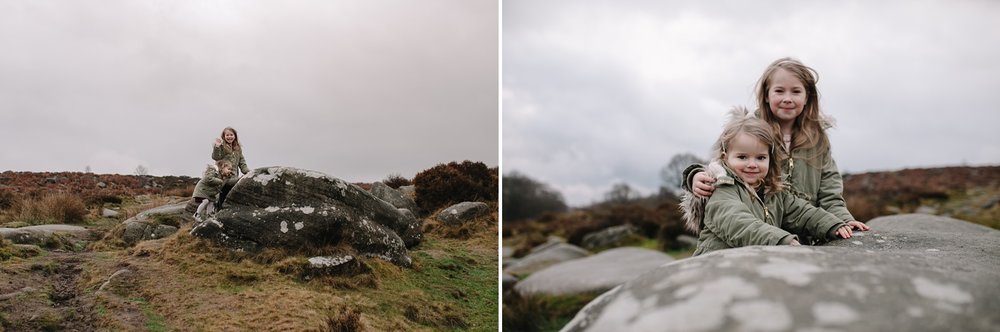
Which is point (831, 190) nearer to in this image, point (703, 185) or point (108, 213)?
point (703, 185)

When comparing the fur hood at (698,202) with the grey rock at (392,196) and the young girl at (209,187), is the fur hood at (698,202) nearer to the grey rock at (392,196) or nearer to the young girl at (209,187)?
the young girl at (209,187)

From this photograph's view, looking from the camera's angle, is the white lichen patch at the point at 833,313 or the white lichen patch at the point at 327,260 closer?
the white lichen patch at the point at 833,313

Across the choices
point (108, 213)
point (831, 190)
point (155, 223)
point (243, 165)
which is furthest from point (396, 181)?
point (831, 190)

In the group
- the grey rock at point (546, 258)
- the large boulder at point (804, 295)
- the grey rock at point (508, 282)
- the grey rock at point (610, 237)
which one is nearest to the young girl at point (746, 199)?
the large boulder at point (804, 295)

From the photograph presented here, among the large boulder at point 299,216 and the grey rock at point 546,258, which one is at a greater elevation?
the large boulder at point 299,216

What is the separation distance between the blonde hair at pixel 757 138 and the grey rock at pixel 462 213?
183 inches

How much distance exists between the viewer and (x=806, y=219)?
3.09 meters

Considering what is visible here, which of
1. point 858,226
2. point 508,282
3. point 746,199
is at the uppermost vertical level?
point 746,199

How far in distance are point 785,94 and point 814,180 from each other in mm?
445

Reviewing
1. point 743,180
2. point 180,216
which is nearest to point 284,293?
point 180,216

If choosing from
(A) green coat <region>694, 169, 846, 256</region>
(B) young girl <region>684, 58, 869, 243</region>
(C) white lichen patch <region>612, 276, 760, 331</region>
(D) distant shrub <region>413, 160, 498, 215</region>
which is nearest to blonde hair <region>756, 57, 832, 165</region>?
(B) young girl <region>684, 58, 869, 243</region>

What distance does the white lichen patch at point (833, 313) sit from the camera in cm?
144

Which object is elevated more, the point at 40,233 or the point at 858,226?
the point at 858,226

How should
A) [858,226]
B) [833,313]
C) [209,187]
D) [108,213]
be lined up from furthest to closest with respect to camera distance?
[209,187], [108,213], [858,226], [833,313]
